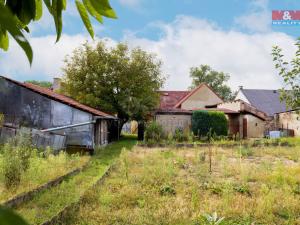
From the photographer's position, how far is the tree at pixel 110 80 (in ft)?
95.2

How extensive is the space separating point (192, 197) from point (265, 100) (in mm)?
36304

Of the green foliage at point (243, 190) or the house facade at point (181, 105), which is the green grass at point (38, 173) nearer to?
the green foliage at point (243, 190)

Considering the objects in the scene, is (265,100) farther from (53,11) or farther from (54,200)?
(53,11)

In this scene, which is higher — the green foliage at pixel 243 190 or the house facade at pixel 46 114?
the house facade at pixel 46 114

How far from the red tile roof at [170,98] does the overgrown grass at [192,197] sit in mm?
27433

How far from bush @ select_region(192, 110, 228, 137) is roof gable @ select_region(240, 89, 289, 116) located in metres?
13.9

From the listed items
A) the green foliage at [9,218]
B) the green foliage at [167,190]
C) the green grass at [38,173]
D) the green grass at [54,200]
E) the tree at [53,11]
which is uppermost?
the tree at [53,11]

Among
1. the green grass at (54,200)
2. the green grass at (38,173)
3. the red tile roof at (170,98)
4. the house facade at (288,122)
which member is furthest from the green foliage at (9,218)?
the red tile roof at (170,98)

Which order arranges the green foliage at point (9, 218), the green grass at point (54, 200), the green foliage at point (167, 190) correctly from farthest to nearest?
the green foliage at point (167, 190) < the green grass at point (54, 200) < the green foliage at point (9, 218)

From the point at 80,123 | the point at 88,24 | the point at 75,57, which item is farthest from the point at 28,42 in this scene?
the point at 75,57

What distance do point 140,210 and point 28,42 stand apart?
6880 mm

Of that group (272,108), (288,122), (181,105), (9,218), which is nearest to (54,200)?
(9,218)

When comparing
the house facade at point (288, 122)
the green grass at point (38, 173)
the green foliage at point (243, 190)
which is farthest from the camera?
the house facade at point (288, 122)

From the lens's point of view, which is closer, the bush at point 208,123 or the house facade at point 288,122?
the bush at point 208,123
